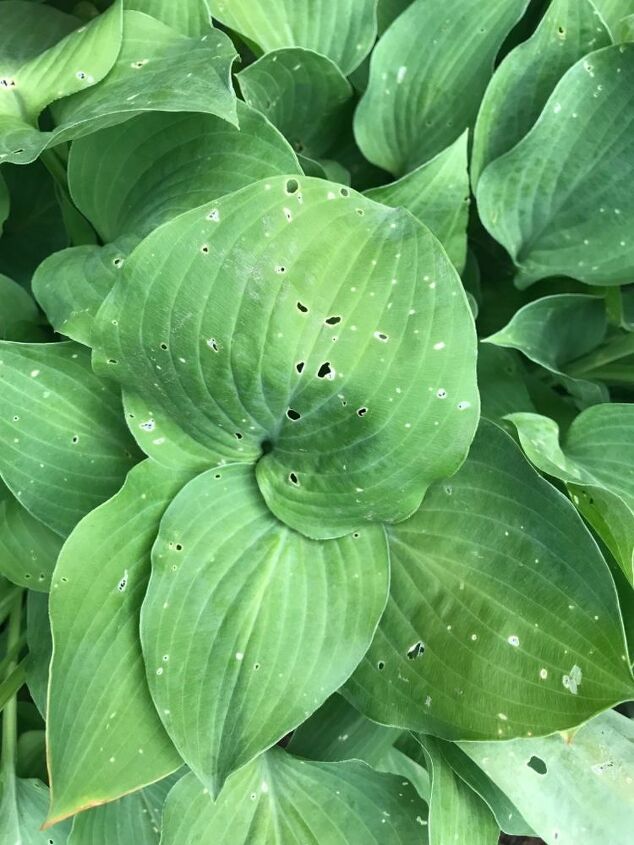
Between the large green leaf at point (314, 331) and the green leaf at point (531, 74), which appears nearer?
the large green leaf at point (314, 331)

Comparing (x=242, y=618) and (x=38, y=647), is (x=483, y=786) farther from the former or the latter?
(x=38, y=647)

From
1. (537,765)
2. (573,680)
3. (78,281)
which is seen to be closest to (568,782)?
(537,765)

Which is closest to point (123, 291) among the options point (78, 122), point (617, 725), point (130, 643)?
point (78, 122)

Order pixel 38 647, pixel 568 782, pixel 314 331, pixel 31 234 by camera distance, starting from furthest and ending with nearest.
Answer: pixel 31 234 < pixel 38 647 < pixel 568 782 < pixel 314 331

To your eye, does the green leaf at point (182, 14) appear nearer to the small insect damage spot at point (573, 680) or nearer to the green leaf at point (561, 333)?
the green leaf at point (561, 333)

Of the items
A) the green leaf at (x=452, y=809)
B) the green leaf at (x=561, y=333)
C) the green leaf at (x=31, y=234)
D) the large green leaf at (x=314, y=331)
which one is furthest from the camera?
the green leaf at (x=31, y=234)

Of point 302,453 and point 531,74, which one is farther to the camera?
point 531,74

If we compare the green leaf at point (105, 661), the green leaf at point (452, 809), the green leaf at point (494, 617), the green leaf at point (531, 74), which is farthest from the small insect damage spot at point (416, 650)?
the green leaf at point (531, 74)
